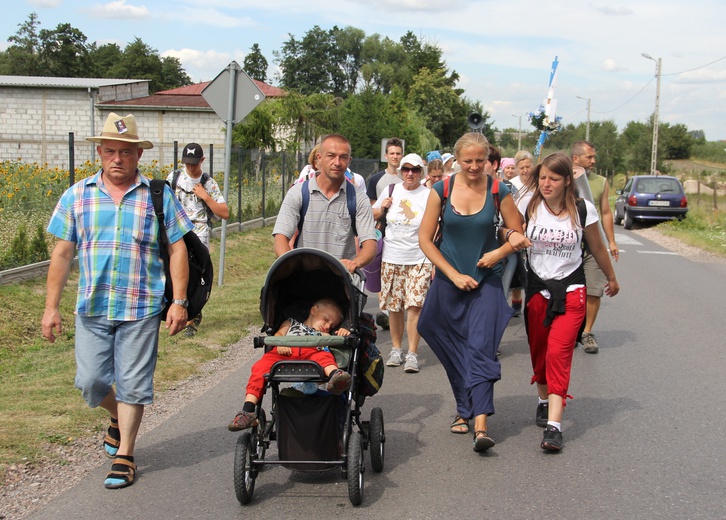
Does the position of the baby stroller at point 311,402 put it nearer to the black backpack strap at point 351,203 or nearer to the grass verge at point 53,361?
the black backpack strap at point 351,203

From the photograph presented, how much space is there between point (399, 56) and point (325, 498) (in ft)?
382

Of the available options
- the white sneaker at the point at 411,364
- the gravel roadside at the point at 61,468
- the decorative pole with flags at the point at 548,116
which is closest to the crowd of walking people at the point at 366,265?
the gravel roadside at the point at 61,468

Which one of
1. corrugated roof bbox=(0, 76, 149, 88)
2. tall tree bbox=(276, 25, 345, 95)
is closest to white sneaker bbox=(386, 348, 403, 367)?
corrugated roof bbox=(0, 76, 149, 88)

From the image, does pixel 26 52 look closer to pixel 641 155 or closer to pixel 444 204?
pixel 641 155

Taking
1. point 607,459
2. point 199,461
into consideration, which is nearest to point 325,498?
point 199,461

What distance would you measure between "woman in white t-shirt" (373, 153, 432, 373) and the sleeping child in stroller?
3.03 m

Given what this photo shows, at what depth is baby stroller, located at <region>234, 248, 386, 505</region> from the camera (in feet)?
14.9

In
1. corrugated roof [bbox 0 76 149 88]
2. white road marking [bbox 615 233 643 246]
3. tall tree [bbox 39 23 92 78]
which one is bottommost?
white road marking [bbox 615 233 643 246]

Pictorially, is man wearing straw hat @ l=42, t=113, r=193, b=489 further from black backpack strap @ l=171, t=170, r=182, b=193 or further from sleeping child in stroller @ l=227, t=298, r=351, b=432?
black backpack strap @ l=171, t=170, r=182, b=193

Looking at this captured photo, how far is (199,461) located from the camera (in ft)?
17.5

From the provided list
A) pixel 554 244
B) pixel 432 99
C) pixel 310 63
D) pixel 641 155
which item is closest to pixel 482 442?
pixel 554 244

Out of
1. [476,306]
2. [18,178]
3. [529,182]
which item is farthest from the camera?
[18,178]

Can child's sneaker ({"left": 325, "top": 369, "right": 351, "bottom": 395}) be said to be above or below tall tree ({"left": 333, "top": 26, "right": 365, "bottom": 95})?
below

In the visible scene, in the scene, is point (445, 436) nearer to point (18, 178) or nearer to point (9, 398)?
point (9, 398)
